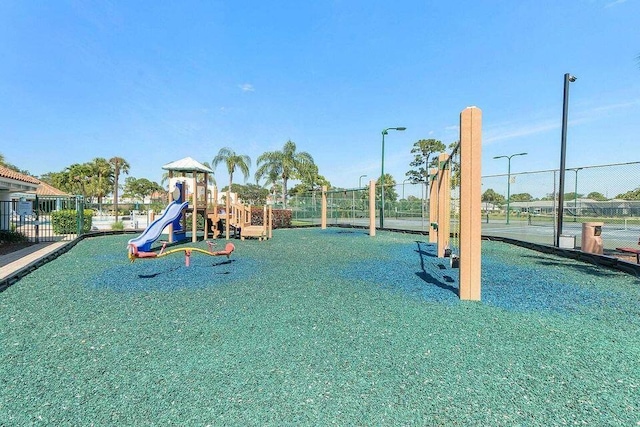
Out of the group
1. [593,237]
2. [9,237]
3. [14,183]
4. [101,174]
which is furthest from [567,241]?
Answer: [101,174]

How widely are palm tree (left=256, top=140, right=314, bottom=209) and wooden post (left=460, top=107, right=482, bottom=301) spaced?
2854cm

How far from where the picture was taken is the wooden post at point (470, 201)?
4758mm

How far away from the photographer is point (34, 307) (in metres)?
4.33

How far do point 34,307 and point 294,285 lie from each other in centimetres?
350

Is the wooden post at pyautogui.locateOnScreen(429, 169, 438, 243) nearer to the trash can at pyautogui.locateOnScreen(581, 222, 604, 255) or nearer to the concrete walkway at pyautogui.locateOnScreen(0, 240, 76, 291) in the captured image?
the trash can at pyautogui.locateOnScreen(581, 222, 604, 255)

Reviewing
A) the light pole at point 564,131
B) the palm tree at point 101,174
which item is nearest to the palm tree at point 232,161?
the palm tree at point 101,174

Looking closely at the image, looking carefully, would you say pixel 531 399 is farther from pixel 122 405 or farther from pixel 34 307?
pixel 34 307

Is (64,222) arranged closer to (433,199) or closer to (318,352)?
(433,199)

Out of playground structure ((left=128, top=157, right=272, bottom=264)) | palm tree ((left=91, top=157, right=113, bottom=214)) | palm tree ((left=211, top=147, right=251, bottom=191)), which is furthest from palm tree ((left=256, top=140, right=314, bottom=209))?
palm tree ((left=91, top=157, right=113, bottom=214))

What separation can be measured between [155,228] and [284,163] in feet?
80.0

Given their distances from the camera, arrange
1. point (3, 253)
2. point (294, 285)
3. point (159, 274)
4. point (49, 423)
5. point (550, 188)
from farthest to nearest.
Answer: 1. point (550, 188)
2. point (3, 253)
3. point (159, 274)
4. point (294, 285)
5. point (49, 423)

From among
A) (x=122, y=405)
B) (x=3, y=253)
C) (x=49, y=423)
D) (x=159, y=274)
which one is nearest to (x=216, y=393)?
(x=122, y=405)

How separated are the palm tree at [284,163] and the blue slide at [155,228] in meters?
21.7

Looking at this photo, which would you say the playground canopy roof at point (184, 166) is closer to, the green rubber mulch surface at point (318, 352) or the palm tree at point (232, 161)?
the green rubber mulch surface at point (318, 352)
